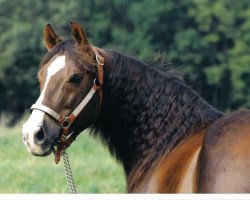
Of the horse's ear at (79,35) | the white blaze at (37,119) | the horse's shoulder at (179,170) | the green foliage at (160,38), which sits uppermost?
the horse's ear at (79,35)

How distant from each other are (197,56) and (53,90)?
27597 millimetres

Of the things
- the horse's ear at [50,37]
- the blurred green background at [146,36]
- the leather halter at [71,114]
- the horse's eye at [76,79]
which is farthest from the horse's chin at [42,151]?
the blurred green background at [146,36]

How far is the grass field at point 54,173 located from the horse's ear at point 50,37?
2010 millimetres

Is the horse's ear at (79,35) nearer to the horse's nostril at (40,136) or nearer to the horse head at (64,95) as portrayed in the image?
the horse head at (64,95)

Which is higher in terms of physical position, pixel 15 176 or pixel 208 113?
pixel 208 113

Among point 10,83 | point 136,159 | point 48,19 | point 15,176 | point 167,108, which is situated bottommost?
point 10,83

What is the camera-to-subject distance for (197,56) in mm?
31906

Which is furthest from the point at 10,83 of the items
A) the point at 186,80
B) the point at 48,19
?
the point at 186,80

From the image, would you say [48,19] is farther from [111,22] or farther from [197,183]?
[197,183]

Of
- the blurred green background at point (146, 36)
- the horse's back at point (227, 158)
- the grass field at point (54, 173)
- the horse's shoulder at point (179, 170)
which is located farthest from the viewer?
the blurred green background at point (146, 36)

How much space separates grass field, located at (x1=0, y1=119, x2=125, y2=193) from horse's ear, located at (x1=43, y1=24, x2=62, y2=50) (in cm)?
201

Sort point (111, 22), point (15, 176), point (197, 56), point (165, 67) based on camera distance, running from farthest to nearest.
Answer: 1. point (111, 22)
2. point (197, 56)
3. point (15, 176)
4. point (165, 67)

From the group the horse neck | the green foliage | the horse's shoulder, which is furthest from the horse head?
the green foliage

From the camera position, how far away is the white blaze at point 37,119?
4.45 meters
